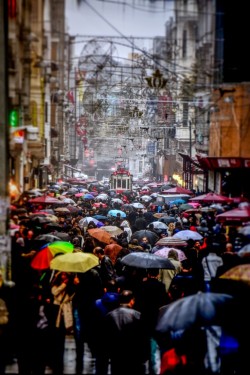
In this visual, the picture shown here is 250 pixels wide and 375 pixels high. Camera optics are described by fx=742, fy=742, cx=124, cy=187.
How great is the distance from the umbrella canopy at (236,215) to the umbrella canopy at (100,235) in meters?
5.20

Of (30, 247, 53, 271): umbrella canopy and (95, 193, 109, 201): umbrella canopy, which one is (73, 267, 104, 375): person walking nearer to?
(30, 247, 53, 271): umbrella canopy

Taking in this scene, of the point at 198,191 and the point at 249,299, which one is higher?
the point at 198,191

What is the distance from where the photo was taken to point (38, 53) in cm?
941

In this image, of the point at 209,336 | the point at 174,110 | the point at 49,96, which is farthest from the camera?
the point at 174,110

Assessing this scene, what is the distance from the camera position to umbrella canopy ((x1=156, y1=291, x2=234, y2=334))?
7.03 m

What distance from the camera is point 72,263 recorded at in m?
9.55

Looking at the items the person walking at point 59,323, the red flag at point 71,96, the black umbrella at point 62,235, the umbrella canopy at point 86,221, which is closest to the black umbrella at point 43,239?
the black umbrella at point 62,235

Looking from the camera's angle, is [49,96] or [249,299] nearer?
[249,299]

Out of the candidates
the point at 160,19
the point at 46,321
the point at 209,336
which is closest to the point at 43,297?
the point at 46,321

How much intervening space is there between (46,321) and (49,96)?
3275 millimetres

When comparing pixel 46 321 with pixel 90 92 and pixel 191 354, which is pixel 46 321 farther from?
pixel 90 92

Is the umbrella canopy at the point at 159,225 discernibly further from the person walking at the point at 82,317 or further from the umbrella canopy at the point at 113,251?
the person walking at the point at 82,317

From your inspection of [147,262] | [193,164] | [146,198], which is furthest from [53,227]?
[146,198]

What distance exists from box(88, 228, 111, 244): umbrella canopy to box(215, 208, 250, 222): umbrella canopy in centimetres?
520
